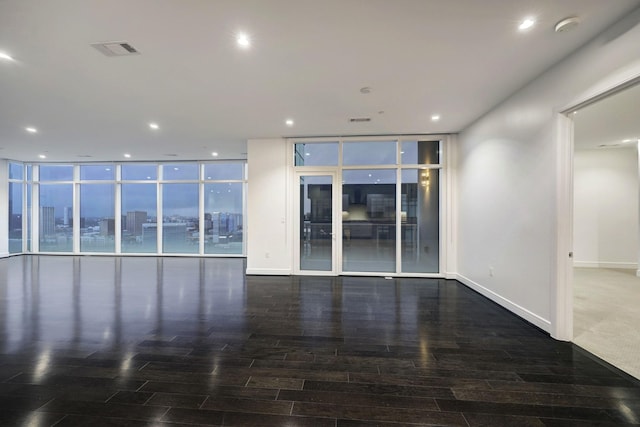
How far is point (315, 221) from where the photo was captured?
6113 mm

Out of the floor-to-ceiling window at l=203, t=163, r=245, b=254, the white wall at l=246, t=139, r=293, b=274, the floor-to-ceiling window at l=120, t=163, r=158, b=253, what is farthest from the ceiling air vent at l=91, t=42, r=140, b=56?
the floor-to-ceiling window at l=120, t=163, r=158, b=253

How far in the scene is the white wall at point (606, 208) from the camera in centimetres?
666

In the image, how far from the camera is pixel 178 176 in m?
8.80

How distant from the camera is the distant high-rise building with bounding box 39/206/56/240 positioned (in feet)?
29.9

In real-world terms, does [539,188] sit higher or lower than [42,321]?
higher

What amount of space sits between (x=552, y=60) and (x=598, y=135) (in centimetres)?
423

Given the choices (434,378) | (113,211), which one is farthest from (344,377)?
(113,211)

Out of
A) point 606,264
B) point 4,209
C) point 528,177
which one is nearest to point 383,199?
point 528,177

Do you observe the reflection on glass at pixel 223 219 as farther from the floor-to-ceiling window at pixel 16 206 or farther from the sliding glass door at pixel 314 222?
the floor-to-ceiling window at pixel 16 206

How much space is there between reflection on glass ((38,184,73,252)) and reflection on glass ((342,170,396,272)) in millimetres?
9261

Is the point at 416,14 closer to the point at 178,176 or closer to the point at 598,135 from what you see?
the point at 598,135

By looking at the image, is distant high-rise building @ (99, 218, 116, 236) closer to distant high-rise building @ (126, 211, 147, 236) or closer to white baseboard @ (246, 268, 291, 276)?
distant high-rise building @ (126, 211, 147, 236)

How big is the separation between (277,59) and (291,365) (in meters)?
3.05

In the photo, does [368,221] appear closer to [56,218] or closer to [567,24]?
[567,24]
